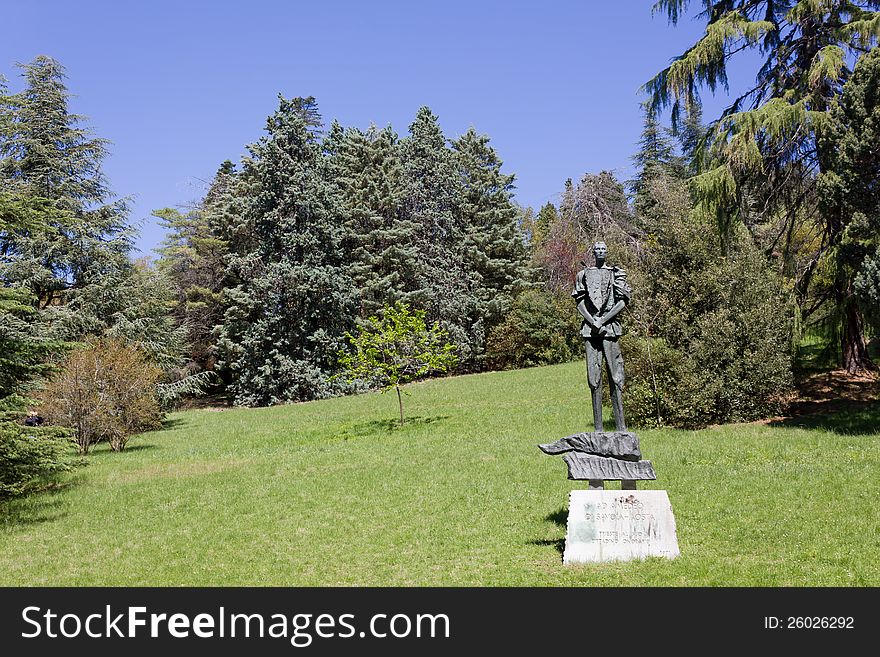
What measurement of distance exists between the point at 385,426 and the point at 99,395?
8.10m

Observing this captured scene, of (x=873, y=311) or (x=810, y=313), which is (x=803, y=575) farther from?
(x=810, y=313)

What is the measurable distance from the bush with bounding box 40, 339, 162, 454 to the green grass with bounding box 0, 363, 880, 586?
3.07 feet

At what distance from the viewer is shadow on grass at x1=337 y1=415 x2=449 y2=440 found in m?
19.2

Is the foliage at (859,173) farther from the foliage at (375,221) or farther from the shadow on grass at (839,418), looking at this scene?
the foliage at (375,221)

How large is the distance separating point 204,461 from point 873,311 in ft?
49.8

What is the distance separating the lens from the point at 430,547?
8.66 m

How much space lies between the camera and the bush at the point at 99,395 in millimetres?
18578

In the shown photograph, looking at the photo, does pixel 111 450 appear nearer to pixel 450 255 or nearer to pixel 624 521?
pixel 624 521

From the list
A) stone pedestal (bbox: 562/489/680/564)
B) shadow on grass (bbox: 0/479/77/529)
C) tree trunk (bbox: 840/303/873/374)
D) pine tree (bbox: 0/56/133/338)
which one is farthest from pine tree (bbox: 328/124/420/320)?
stone pedestal (bbox: 562/489/680/564)

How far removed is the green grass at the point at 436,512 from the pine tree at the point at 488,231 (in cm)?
2015

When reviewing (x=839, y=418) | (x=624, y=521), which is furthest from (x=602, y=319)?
(x=839, y=418)

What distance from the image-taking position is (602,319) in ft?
27.8

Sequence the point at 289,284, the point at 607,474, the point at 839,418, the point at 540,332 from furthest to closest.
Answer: the point at 540,332, the point at 289,284, the point at 839,418, the point at 607,474

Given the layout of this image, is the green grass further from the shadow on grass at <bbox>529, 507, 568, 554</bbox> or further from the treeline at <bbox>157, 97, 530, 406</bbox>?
the treeline at <bbox>157, 97, 530, 406</bbox>
